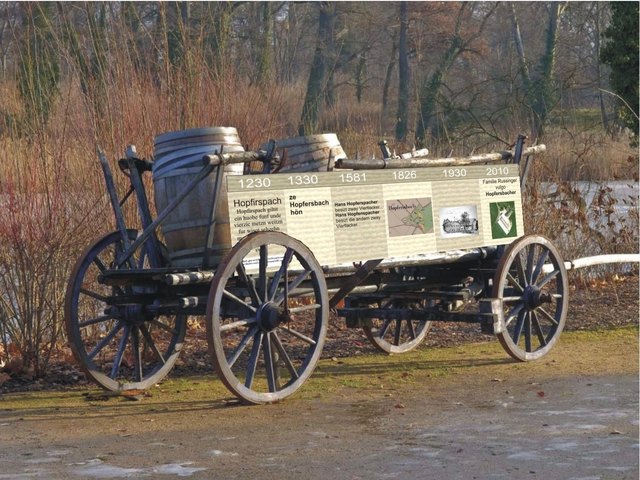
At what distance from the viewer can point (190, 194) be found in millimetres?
7074

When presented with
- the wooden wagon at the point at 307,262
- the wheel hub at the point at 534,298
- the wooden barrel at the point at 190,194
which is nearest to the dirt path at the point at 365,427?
the wooden wagon at the point at 307,262

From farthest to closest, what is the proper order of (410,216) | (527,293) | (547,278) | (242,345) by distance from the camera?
(547,278) < (527,293) < (410,216) < (242,345)

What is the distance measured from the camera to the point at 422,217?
770 centimetres

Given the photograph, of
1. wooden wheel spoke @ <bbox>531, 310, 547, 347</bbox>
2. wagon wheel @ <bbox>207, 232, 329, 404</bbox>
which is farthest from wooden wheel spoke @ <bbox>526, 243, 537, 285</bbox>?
wagon wheel @ <bbox>207, 232, 329, 404</bbox>

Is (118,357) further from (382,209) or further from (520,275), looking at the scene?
(520,275)

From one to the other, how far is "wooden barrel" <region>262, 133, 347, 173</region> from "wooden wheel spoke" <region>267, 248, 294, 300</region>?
0.94m

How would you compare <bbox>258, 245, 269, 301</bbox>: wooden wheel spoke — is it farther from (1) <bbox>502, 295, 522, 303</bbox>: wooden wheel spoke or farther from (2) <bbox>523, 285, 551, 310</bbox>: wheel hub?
(2) <bbox>523, 285, 551, 310</bbox>: wheel hub

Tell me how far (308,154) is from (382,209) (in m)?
0.64

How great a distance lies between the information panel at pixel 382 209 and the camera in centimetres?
680

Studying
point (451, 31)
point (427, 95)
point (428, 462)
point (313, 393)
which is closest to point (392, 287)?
point (313, 393)

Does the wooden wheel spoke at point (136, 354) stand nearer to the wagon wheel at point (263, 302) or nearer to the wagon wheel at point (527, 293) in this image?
the wagon wheel at point (263, 302)

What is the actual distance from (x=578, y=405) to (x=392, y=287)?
5.79 ft

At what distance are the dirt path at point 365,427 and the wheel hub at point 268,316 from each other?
478 millimetres

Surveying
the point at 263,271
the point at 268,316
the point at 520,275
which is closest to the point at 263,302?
the point at 268,316
